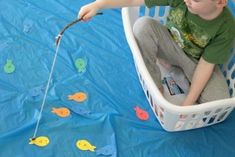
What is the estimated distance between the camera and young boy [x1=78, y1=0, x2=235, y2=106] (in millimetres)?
877

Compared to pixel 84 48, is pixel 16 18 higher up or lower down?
higher up

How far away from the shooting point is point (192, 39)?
0.96 m

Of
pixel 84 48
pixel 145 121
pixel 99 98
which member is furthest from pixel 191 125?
pixel 84 48

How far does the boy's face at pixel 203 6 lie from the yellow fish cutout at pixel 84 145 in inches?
17.6

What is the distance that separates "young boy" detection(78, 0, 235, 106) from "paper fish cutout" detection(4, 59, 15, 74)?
13.2 inches

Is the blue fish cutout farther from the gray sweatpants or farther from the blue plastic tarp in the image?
the gray sweatpants

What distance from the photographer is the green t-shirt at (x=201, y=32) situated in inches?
35.1

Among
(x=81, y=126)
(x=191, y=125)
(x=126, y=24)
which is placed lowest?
(x=191, y=125)

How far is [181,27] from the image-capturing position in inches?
38.1

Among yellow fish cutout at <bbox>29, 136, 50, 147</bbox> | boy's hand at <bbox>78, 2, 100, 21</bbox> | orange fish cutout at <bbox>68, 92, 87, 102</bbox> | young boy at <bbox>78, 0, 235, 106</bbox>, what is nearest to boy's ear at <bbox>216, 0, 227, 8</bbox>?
young boy at <bbox>78, 0, 235, 106</bbox>

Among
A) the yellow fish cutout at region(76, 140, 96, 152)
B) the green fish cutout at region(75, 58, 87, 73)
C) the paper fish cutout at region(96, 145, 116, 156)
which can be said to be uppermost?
the green fish cutout at region(75, 58, 87, 73)

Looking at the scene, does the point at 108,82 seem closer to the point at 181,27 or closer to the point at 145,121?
the point at 145,121

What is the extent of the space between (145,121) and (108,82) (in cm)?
17

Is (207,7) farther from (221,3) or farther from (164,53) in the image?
(164,53)
